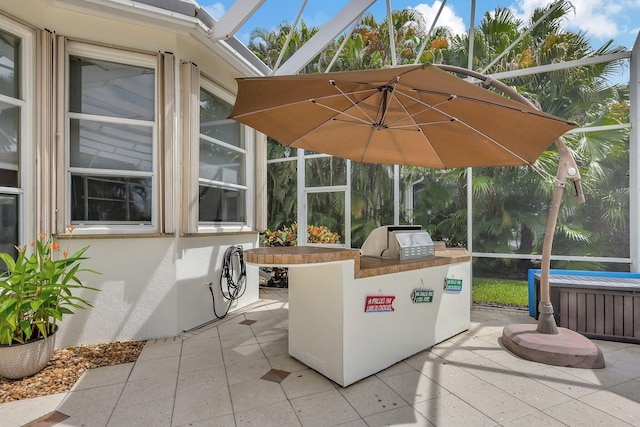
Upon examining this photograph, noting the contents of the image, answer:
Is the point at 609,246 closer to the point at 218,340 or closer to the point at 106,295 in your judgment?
the point at 218,340

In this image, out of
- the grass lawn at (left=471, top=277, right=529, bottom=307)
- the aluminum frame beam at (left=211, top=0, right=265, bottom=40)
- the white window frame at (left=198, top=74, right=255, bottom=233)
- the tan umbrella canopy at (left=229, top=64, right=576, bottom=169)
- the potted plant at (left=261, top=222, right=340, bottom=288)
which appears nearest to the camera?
the tan umbrella canopy at (left=229, top=64, right=576, bottom=169)

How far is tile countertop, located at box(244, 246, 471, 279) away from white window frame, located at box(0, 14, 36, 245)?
7.08 ft

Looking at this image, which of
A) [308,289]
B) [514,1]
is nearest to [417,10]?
[514,1]

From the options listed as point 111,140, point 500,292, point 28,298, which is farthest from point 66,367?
point 500,292

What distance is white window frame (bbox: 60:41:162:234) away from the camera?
3.19 m

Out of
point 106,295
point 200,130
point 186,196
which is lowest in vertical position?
point 106,295

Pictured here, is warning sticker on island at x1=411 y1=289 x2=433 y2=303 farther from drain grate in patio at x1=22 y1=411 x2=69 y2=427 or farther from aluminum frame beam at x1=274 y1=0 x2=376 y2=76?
aluminum frame beam at x1=274 y1=0 x2=376 y2=76

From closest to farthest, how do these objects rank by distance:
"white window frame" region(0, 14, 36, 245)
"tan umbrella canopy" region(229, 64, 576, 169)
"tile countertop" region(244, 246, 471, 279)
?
"tan umbrella canopy" region(229, 64, 576, 169) → "tile countertop" region(244, 246, 471, 279) → "white window frame" region(0, 14, 36, 245)

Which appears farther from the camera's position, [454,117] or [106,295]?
[106,295]

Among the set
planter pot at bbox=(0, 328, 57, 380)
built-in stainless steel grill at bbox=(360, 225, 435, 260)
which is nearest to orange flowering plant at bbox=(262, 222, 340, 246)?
built-in stainless steel grill at bbox=(360, 225, 435, 260)

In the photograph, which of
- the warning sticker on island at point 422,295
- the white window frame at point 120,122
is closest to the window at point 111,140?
the white window frame at point 120,122

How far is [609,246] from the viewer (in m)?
4.66

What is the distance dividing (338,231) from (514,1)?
224 inches

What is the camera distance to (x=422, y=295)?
2.90 meters
